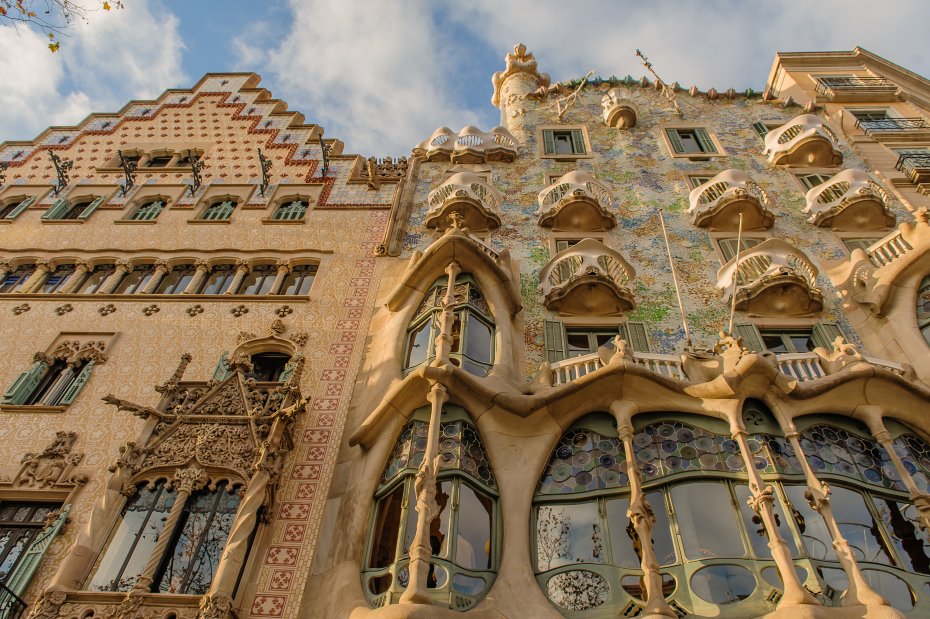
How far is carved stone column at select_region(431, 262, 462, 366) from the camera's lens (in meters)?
11.1

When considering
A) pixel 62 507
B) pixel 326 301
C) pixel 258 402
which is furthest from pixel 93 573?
pixel 326 301

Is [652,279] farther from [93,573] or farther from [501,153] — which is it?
[93,573]

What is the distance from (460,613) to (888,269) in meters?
10.8

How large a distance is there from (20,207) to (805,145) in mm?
22238

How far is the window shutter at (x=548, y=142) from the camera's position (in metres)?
20.7

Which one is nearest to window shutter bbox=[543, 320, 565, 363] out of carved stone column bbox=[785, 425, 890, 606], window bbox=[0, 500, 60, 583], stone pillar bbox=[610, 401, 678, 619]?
stone pillar bbox=[610, 401, 678, 619]

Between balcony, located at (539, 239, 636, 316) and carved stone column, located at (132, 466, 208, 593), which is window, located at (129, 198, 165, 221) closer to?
carved stone column, located at (132, 466, 208, 593)

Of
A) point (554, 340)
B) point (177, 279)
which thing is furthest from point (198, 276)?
point (554, 340)

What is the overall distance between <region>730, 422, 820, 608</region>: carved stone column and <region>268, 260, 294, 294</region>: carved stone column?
33.7 feet

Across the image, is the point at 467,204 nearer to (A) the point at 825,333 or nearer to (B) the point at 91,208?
(A) the point at 825,333

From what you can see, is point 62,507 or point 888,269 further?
point 888,269

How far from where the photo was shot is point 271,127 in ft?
71.0

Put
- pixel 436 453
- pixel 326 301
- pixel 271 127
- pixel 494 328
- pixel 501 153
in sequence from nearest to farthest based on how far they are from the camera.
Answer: pixel 436 453 < pixel 494 328 < pixel 326 301 < pixel 501 153 < pixel 271 127

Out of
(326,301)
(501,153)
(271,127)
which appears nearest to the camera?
(326,301)
